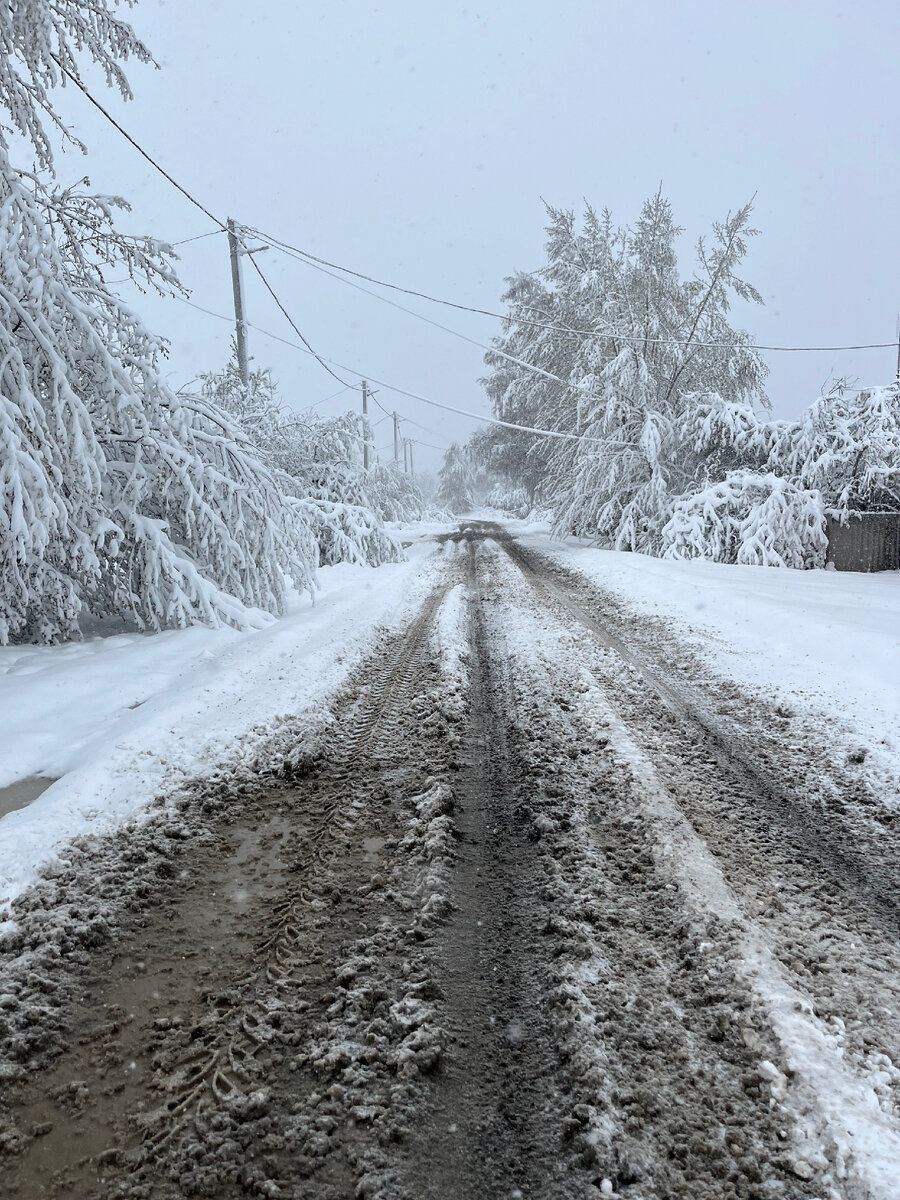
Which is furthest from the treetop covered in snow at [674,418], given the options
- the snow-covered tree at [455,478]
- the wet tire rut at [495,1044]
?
the snow-covered tree at [455,478]

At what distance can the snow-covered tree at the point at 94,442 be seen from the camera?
187 inches

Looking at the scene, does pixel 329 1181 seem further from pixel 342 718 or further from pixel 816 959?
pixel 342 718

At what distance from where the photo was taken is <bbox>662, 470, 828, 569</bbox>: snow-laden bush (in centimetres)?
1176

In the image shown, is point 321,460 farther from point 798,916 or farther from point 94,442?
point 798,916

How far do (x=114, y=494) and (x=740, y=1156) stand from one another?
647 centimetres

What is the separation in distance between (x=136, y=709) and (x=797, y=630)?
541cm

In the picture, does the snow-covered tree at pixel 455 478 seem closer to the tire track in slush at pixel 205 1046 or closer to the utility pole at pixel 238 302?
the utility pole at pixel 238 302

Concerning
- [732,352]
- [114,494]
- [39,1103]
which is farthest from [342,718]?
[732,352]

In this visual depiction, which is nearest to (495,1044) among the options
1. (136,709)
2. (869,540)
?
(136,709)

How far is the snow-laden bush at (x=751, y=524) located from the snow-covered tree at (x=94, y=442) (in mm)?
8595

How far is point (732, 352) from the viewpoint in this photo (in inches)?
699

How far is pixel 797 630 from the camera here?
5.59 meters

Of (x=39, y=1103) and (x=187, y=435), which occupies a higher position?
(x=187, y=435)

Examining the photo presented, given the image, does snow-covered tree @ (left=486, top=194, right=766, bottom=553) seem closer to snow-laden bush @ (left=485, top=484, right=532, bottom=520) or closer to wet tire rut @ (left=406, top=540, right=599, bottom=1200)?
wet tire rut @ (left=406, top=540, right=599, bottom=1200)
